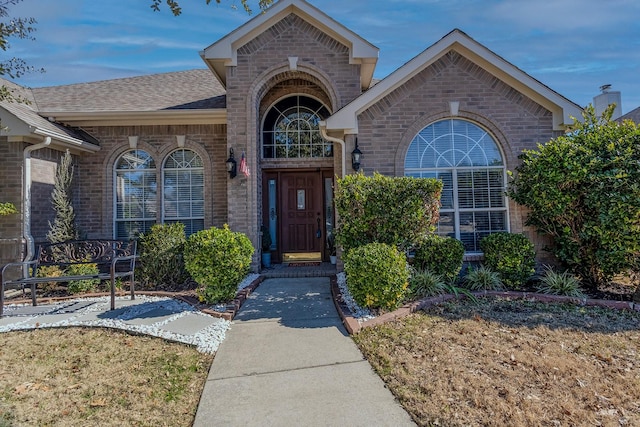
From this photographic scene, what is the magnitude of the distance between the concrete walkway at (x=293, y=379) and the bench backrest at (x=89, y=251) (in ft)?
10.4

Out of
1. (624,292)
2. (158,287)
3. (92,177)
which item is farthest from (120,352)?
(624,292)

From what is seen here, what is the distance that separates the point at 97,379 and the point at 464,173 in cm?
737

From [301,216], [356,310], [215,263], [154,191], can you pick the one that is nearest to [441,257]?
[356,310]

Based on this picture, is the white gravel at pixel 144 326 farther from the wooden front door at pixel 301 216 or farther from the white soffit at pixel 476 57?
the white soffit at pixel 476 57

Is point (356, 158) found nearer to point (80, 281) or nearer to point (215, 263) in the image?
point (215, 263)

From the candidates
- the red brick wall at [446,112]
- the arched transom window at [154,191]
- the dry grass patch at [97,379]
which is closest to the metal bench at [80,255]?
the arched transom window at [154,191]

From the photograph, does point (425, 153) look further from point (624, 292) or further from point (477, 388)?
point (477, 388)

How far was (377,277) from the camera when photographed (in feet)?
16.5

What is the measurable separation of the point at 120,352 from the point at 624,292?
26.6ft

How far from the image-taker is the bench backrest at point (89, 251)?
6750 millimetres

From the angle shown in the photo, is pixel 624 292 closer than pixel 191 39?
Yes

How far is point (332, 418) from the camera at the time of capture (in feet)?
9.16

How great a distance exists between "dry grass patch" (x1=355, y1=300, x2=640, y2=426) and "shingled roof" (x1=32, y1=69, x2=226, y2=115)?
7283 millimetres

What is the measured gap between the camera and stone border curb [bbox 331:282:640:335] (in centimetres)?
479
